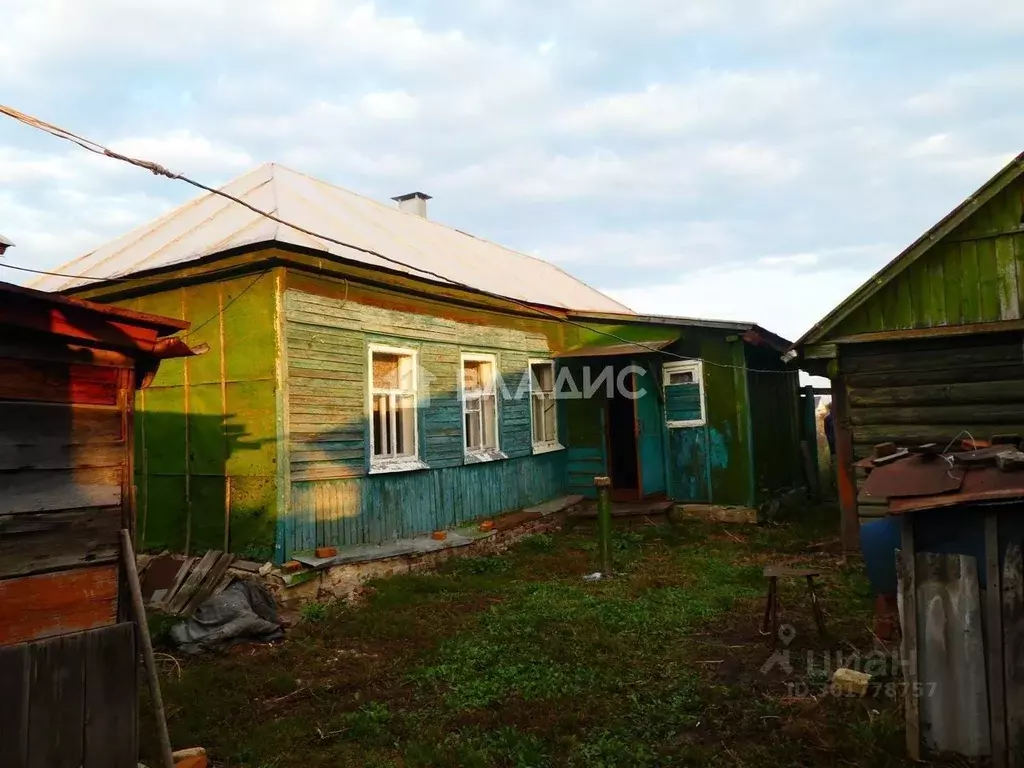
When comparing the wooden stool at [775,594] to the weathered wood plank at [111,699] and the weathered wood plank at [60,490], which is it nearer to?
the weathered wood plank at [111,699]

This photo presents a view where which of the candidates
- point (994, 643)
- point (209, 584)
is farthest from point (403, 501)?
point (994, 643)

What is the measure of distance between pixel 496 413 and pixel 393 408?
242cm

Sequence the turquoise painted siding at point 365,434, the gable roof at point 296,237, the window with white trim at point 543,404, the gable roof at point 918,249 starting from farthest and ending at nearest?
the window with white trim at point 543,404 < the gable roof at point 296,237 < the turquoise painted siding at point 365,434 < the gable roof at point 918,249

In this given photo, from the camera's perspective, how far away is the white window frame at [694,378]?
12297 millimetres

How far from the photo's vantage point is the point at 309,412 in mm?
8023

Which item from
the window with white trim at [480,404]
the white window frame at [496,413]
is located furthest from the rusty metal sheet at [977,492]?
the window with white trim at [480,404]

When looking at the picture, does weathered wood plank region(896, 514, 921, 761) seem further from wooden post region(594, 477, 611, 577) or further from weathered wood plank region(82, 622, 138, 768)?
wooden post region(594, 477, 611, 577)

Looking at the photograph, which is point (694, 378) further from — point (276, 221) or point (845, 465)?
point (276, 221)

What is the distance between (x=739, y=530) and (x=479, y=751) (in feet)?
27.1

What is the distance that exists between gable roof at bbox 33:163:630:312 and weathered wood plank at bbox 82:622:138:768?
4.90 metres

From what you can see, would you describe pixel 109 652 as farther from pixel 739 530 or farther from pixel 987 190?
pixel 739 530

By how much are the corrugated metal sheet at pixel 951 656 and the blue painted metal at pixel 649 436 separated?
8.30 meters

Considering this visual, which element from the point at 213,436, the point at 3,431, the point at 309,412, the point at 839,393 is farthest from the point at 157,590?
the point at 839,393

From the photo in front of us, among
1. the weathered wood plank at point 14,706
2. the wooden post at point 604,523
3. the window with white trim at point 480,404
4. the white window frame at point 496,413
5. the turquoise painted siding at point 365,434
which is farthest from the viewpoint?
the window with white trim at point 480,404
